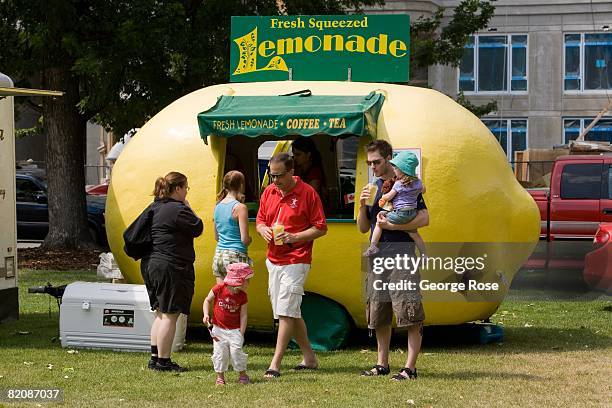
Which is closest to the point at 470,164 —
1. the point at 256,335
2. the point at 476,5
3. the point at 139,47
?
the point at 256,335

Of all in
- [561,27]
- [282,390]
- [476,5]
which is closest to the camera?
[282,390]

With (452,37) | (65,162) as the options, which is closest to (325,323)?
(65,162)

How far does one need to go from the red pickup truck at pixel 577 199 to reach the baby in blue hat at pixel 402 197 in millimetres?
8472

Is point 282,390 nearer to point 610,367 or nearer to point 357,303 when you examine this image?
point 357,303

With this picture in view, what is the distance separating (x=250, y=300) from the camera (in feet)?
32.9

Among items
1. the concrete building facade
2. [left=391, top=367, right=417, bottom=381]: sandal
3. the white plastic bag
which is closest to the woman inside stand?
the white plastic bag

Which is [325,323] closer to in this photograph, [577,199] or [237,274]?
[237,274]

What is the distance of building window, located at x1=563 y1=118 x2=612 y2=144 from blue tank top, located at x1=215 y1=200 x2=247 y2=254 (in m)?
25.2

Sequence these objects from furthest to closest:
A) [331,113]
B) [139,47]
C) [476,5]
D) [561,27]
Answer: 1. [561,27]
2. [476,5]
3. [139,47]
4. [331,113]

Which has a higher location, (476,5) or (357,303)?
(476,5)

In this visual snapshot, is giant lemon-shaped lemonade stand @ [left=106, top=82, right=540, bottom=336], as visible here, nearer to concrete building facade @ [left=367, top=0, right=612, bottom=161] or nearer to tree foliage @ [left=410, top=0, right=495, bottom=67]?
tree foliage @ [left=410, top=0, right=495, bottom=67]

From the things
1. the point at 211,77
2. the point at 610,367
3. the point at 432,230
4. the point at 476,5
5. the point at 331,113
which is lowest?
the point at 610,367

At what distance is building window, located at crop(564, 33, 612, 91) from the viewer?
33.2 metres

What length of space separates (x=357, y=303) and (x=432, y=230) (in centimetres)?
96
